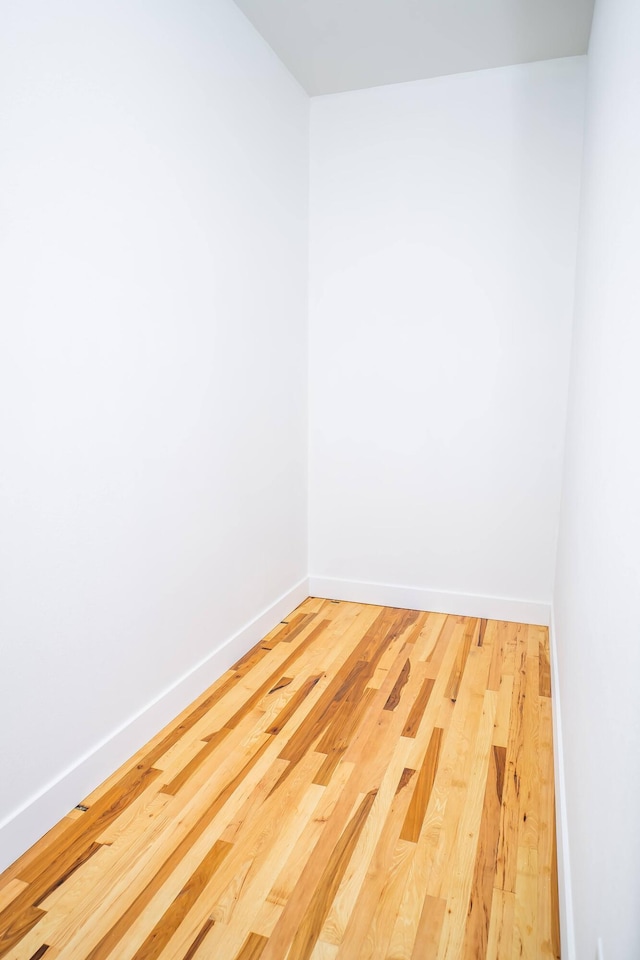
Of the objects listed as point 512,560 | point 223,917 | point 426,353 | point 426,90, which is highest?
point 426,90

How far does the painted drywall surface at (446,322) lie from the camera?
2.95 meters

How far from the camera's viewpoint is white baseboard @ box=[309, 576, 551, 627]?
10.5 ft

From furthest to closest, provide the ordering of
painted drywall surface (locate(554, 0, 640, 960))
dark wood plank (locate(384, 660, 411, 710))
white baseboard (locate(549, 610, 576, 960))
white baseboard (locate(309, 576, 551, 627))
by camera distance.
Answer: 1. white baseboard (locate(309, 576, 551, 627))
2. dark wood plank (locate(384, 660, 411, 710))
3. white baseboard (locate(549, 610, 576, 960))
4. painted drywall surface (locate(554, 0, 640, 960))

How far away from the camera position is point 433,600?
3352mm

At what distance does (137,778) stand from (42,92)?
1.92 metres

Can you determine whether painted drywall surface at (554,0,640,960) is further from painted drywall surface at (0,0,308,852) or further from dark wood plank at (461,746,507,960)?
painted drywall surface at (0,0,308,852)

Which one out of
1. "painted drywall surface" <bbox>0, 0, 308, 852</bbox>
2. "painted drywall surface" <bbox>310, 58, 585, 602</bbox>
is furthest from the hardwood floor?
"painted drywall surface" <bbox>310, 58, 585, 602</bbox>

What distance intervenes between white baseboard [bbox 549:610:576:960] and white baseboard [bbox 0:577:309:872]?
130cm

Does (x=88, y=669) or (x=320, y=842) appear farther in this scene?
(x=88, y=669)

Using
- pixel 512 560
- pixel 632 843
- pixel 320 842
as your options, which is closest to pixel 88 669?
pixel 320 842

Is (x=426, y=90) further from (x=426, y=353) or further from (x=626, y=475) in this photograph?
(x=626, y=475)

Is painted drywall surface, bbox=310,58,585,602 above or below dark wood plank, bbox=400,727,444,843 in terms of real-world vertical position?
above

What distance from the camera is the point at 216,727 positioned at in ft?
7.28

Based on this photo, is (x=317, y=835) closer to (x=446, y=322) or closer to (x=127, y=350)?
(x=127, y=350)
